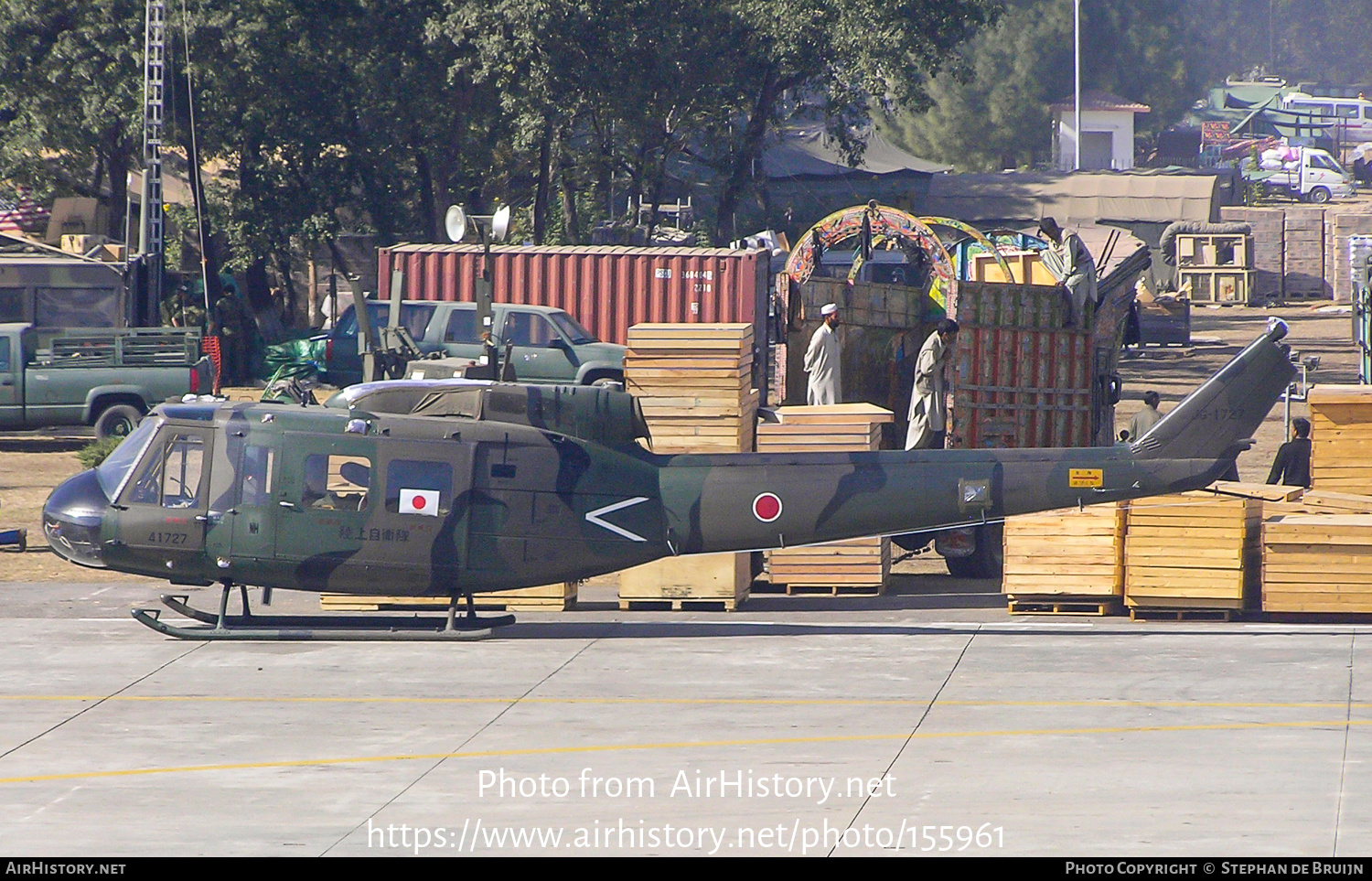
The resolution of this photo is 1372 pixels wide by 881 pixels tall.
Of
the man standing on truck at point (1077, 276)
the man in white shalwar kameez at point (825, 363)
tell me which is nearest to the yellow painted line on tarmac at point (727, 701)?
the man in white shalwar kameez at point (825, 363)

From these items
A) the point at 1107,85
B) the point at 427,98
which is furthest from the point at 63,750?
the point at 1107,85

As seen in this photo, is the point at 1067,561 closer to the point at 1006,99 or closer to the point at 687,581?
the point at 687,581

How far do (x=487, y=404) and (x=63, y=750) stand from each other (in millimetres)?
4516

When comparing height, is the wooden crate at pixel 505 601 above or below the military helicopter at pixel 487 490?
below

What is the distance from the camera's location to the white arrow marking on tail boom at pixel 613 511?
13797 mm

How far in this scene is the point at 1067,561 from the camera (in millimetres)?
15383

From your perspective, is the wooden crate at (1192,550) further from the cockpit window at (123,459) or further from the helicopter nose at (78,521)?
the helicopter nose at (78,521)

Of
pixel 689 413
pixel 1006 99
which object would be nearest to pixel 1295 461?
pixel 689 413

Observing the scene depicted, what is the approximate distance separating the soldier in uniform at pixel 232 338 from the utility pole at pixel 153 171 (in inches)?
78.4

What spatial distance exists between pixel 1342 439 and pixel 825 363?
5.80m

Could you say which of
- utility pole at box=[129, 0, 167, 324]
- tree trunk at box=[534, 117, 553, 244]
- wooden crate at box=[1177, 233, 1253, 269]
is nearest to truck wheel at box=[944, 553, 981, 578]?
utility pole at box=[129, 0, 167, 324]

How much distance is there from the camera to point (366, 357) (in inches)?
830

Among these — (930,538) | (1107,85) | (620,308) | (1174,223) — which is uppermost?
(1107,85)
